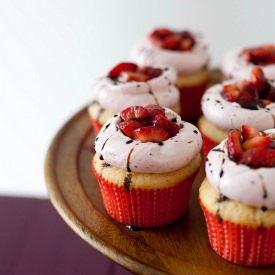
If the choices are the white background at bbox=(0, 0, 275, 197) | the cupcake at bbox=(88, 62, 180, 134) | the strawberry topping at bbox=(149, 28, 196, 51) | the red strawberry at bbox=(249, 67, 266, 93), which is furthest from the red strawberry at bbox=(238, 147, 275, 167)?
the white background at bbox=(0, 0, 275, 197)

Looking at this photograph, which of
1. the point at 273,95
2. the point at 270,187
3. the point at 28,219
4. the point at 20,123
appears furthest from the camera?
the point at 20,123

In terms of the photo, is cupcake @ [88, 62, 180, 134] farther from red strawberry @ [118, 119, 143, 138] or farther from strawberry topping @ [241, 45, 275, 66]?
strawberry topping @ [241, 45, 275, 66]

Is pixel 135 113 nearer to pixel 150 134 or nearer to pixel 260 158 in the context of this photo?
pixel 150 134

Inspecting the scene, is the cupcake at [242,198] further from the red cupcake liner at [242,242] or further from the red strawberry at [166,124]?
the red strawberry at [166,124]

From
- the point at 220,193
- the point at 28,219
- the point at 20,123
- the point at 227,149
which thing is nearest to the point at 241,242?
the point at 220,193

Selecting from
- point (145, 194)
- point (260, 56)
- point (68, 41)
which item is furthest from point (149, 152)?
point (68, 41)

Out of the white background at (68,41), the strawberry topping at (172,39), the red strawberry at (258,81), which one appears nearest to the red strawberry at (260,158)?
the red strawberry at (258,81)

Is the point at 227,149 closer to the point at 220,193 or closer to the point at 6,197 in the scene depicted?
the point at 220,193
